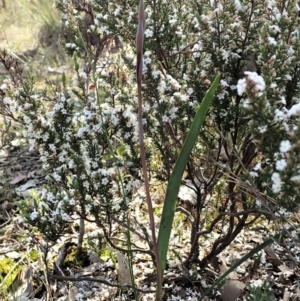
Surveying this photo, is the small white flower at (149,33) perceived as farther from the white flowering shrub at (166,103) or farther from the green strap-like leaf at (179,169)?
the green strap-like leaf at (179,169)

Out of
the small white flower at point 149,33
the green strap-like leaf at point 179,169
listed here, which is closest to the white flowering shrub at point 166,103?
the small white flower at point 149,33

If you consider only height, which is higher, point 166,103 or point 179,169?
point 166,103

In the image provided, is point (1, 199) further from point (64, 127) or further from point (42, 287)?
point (64, 127)

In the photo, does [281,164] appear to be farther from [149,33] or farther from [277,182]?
[149,33]

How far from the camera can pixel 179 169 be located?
1.20 m

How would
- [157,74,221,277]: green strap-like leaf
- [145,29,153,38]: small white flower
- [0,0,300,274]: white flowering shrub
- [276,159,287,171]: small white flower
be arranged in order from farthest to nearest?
[145,29,153,38]: small white flower, [0,0,300,274]: white flowering shrub, [157,74,221,277]: green strap-like leaf, [276,159,287,171]: small white flower

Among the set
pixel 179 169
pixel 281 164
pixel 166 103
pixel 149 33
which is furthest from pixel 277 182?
pixel 149 33

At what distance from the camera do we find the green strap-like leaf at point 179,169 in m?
1.14

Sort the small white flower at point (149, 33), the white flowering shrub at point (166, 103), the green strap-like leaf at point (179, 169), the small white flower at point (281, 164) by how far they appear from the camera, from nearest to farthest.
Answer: the small white flower at point (281, 164) → the green strap-like leaf at point (179, 169) → the white flowering shrub at point (166, 103) → the small white flower at point (149, 33)

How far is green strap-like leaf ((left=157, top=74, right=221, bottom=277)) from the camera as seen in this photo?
3.75 ft

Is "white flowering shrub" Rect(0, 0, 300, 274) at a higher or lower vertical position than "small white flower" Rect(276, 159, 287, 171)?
higher

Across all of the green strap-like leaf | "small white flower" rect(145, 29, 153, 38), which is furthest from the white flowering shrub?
the green strap-like leaf

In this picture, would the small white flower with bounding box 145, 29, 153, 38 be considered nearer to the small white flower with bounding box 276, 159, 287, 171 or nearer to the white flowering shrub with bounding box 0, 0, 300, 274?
the white flowering shrub with bounding box 0, 0, 300, 274

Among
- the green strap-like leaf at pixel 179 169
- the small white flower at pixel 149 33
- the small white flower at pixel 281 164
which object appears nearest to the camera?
the small white flower at pixel 281 164
